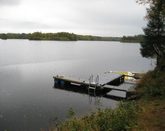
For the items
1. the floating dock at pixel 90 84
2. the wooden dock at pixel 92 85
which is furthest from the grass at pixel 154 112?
the floating dock at pixel 90 84

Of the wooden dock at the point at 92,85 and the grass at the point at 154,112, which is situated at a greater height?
the grass at the point at 154,112

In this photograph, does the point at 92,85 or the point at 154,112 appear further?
the point at 92,85

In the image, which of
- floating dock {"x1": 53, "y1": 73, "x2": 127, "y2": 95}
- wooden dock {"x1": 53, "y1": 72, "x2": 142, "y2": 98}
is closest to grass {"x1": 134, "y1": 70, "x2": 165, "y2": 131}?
wooden dock {"x1": 53, "y1": 72, "x2": 142, "y2": 98}

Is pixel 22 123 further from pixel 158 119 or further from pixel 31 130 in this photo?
pixel 158 119

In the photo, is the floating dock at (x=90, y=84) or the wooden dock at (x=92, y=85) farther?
the floating dock at (x=90, y=84)

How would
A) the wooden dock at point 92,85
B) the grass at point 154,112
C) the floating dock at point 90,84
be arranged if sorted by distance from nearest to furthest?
1. the grass at point 154,112
2. the wooden dock at point 92,85
3. the floating dock at point 90,84

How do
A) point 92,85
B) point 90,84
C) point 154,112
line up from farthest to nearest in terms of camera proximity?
point 90,84 < point 92,85 < point 154,112

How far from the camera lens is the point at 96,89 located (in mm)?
37031

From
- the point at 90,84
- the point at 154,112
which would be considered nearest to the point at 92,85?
the point at 90,84

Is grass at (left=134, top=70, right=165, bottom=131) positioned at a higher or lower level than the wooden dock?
higher

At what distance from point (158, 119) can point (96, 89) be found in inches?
964

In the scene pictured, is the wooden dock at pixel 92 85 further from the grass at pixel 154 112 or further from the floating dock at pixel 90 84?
the grass at pixel 154 112

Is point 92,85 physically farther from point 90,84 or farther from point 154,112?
point 154,112

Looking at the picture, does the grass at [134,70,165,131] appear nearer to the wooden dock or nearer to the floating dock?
the wooden dock
